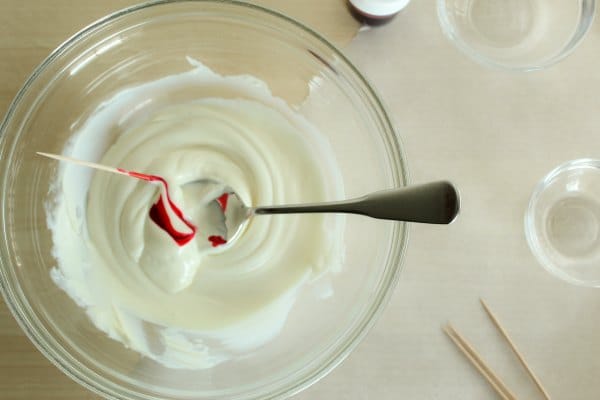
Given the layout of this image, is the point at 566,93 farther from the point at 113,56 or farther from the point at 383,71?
the point at 113,56

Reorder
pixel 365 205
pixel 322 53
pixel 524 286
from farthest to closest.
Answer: pixel 524 286
pixel 322 53
pixel 365 205

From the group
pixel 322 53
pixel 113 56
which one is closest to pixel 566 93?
pixel 322 53

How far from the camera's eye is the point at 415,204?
847 mm

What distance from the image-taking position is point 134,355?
1038 mm

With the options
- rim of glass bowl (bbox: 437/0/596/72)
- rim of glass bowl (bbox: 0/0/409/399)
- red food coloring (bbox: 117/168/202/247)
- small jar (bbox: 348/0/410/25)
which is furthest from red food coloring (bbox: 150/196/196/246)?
rim of glass bowl (bbox: 437/0/596/72)

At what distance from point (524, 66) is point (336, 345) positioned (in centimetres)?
58

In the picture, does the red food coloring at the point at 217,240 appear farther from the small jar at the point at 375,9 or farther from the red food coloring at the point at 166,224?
the small jar at the point at 375,9

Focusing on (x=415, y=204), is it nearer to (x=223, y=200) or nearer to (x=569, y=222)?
(x=223, y=200)

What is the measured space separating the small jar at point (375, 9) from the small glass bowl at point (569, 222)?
1.26ft

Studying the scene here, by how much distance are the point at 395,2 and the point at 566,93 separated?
35 cm

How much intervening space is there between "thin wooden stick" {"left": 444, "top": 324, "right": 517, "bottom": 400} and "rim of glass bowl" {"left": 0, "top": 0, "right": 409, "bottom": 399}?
193 millimetres

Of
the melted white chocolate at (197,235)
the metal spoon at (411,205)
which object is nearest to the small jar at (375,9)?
the melted white chocolate at (197,235)

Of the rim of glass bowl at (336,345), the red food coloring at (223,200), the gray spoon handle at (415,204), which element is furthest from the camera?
the red food coloring at (223,200)

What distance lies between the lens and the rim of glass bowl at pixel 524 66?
1.13 m
